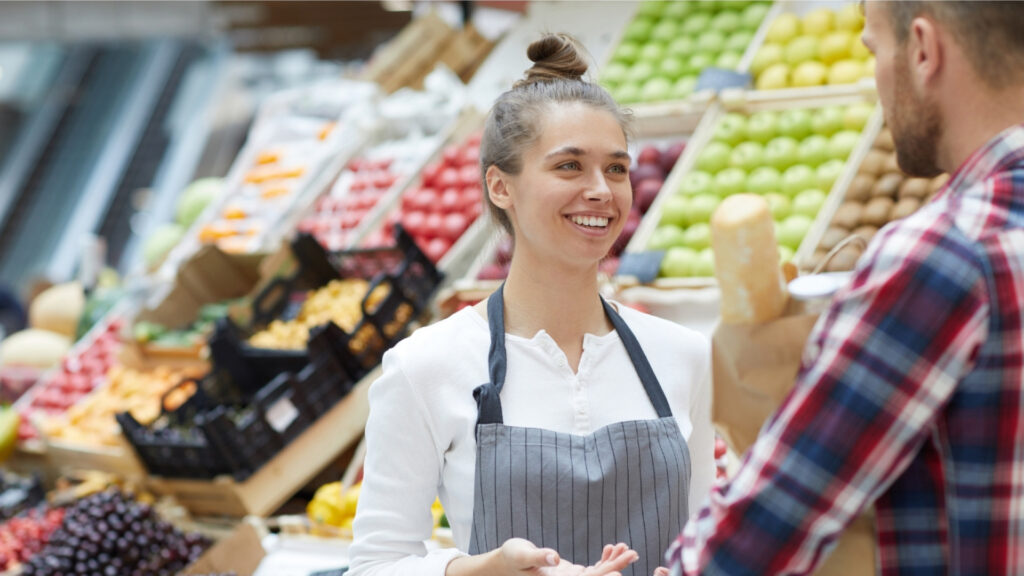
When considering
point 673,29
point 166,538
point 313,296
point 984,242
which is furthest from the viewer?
point 673,29

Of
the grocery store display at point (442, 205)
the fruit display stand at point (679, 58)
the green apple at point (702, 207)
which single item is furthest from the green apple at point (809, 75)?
the grocery store display at point (442, 205)

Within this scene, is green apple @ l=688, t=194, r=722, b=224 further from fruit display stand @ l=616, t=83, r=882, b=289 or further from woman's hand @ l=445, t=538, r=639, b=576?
woman's hand @ l=445, t=538, r=639, b=576

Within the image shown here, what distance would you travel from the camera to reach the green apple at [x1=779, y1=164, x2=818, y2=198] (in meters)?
3.74

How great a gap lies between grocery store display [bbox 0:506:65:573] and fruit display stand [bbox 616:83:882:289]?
7.33ft

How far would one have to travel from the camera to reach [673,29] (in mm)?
5195

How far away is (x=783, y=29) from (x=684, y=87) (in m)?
0.51

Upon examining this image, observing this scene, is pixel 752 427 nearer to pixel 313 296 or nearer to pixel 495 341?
pixel 495 341

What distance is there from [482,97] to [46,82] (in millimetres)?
11771

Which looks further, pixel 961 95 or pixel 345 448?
pixel 345 448

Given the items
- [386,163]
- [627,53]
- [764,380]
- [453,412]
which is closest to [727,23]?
[627,53]

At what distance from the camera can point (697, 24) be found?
5.15m

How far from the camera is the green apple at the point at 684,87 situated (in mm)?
4637

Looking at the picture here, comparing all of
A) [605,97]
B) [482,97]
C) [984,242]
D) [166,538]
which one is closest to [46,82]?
[482,97]

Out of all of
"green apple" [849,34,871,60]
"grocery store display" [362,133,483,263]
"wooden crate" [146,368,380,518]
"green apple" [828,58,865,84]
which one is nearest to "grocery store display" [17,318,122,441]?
"grocery store display" [362,133,483,263]
